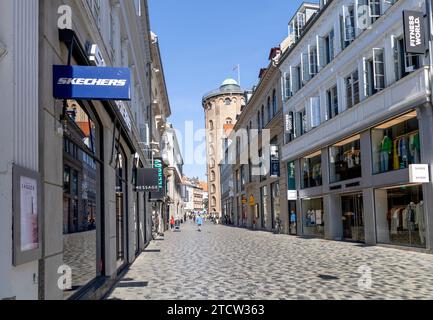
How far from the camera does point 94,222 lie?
33.6 feet

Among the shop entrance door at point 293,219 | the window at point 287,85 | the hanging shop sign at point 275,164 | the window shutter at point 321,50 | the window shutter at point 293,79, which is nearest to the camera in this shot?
the window shutter at point 321,50

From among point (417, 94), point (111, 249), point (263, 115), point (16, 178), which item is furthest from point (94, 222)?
point (263, 115)

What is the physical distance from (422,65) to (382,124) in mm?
3838

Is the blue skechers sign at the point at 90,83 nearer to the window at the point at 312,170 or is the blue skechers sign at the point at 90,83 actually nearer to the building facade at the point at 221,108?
the window at the point at 312,170

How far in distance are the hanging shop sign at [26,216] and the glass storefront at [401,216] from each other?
51.4ft

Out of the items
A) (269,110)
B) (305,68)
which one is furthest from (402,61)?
(269,110)

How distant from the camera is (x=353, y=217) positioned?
24.7 meters

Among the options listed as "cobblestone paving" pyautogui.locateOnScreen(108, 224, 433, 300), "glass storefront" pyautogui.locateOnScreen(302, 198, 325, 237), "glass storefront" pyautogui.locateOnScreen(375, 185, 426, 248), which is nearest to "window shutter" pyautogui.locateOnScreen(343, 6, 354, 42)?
"glass storefront" pyautogui.locateOnScreen(375, 185, 426, 248)

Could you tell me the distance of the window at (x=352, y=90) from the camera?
2384 cm

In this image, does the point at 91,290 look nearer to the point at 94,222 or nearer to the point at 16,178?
the point at 94,222

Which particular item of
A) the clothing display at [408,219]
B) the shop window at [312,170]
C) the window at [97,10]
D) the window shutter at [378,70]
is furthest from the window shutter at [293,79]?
the window at [97,10]

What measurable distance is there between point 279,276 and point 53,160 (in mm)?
8058

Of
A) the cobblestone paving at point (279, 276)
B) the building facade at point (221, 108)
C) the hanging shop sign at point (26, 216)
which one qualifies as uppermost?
the building facade at point (221, 108)
